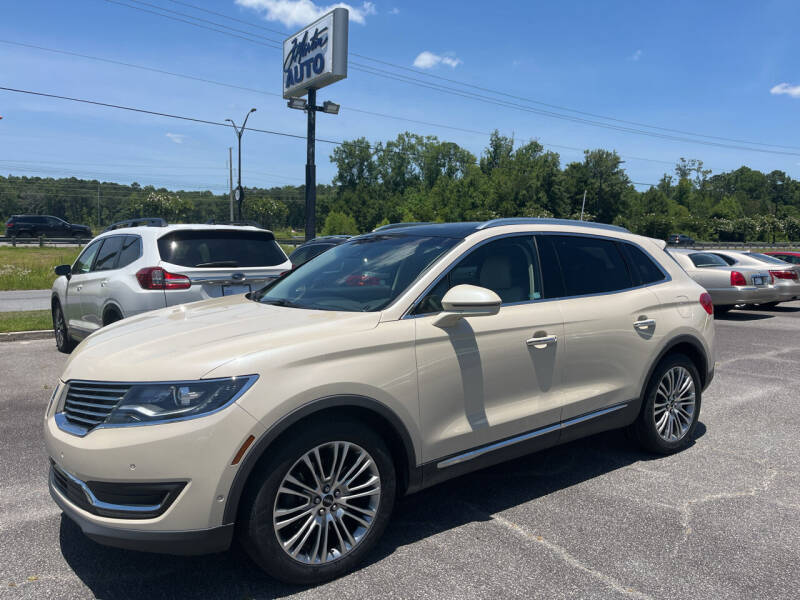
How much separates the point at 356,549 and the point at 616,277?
104 inches

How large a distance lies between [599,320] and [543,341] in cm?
58

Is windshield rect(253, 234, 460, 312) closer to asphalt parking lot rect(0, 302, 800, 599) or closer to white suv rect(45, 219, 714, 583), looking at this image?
white suv rect(45, 219, 714, 583)

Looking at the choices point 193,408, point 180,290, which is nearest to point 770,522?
point 193,408

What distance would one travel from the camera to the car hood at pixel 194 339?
8.78ft

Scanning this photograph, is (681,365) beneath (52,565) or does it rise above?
above

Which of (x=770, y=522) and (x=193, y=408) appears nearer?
(x=193, y=408)

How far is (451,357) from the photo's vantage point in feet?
10.7

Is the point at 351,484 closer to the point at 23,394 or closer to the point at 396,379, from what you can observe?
the point at 396,379

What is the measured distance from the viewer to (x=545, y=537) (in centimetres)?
337

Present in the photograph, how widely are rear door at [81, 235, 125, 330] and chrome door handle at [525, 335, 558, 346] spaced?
537 cm

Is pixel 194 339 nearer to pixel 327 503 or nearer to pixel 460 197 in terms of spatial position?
pixel 327 503

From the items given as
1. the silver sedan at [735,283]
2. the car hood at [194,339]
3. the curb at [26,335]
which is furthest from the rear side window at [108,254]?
the silver sedan at [735,283]

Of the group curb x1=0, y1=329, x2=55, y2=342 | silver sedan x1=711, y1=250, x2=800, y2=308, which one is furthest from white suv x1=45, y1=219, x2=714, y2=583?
silver sedan x1=711, y1=250, x2=800, y2=308

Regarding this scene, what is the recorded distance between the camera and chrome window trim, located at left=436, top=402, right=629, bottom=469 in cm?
331
